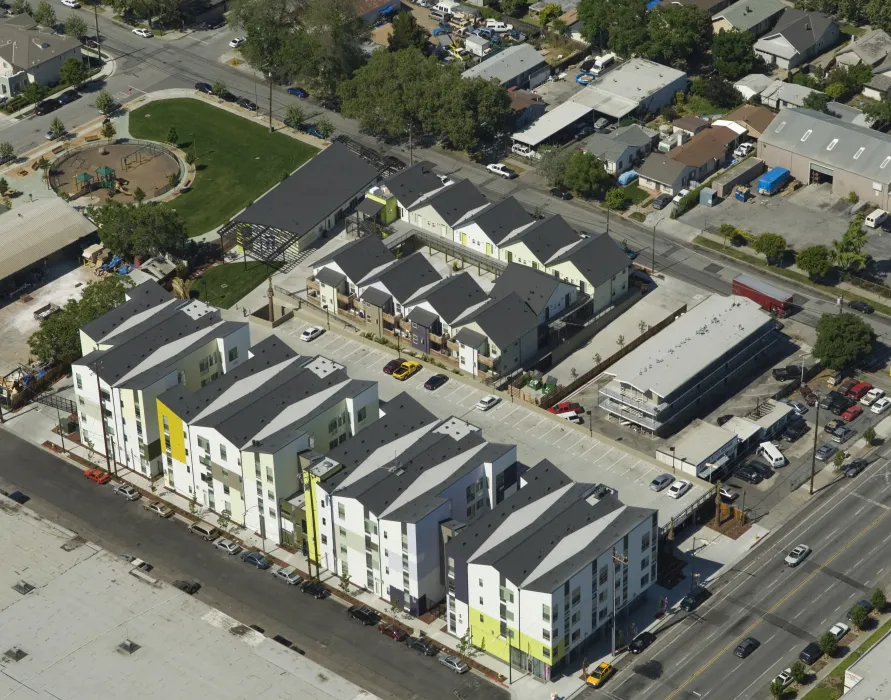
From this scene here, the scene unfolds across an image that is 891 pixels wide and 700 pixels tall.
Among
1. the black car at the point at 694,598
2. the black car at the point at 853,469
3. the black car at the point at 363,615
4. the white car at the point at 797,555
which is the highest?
the black car at the point at 853,469

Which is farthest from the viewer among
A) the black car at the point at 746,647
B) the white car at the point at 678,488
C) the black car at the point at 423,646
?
the white car at the point at 678,488

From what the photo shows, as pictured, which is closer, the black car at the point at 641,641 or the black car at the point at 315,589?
the black car at the point at 641,641

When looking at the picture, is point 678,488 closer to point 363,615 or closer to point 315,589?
point 363,615

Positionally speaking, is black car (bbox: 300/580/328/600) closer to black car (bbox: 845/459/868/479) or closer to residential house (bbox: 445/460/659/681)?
residential house (bbox: 445/460/659/681)

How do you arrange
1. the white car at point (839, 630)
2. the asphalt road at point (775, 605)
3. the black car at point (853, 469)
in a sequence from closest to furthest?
the asphalt road at point (775, 605), the white car at point (839, 630), the black car at point (853, 469)

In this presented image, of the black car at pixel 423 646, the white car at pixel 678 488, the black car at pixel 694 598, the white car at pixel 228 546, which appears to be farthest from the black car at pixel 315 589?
the white car at pixel 678 488

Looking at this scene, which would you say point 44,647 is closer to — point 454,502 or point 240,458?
point 240,458

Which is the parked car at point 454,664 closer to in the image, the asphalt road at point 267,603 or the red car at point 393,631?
the asphalt road at point 267,603
